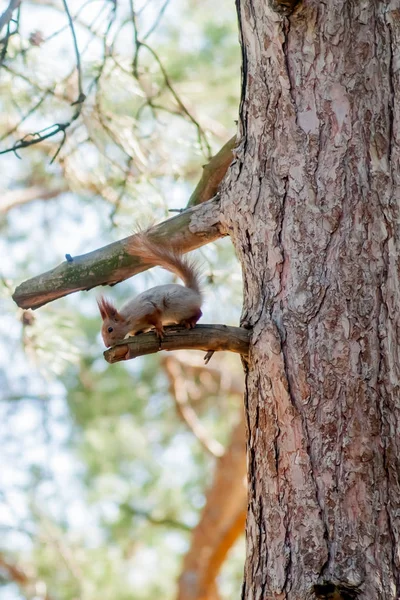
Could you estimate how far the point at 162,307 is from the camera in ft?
6.11

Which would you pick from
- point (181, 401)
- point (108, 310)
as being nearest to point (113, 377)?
point (181, 401)

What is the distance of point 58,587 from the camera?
487 cm

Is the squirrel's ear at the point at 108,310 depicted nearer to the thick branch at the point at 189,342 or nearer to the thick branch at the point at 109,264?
the thick branch at the point at 109,264

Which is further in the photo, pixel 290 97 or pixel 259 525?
pixel 290 97

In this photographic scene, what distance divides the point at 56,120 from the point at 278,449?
1.75 meters

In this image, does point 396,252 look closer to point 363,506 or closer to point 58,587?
point 363,506

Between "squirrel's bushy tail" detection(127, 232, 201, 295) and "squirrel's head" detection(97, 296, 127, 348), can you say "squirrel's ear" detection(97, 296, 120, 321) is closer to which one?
"squirrel's head" detection(97, 296, 127, 348)

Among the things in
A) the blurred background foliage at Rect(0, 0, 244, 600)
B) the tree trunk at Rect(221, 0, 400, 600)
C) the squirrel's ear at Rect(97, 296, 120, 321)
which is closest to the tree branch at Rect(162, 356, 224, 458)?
the blurred background foliage at Rect(0, 0, 244, 600)

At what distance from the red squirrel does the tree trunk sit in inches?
10.6

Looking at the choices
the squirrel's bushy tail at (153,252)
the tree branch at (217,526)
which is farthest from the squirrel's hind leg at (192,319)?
the tree branch at (217,526)

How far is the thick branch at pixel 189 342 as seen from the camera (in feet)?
4.80

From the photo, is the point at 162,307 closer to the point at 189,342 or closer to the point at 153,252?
the point at 153,252

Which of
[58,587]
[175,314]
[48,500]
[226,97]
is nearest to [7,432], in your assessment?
[48,500]

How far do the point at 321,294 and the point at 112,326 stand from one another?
2.06 feet
